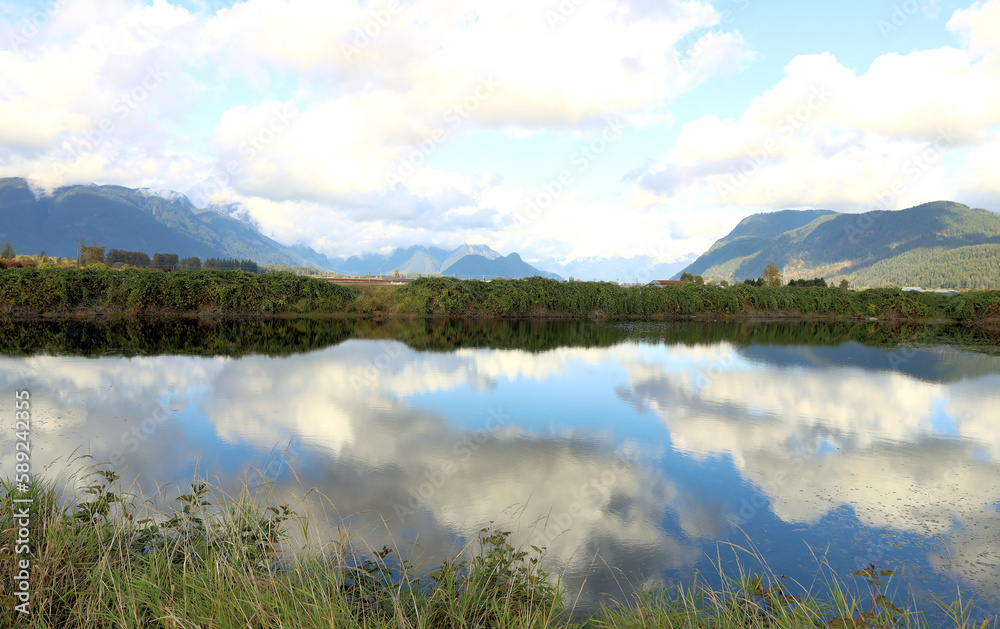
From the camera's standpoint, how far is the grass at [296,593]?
11.0 ft

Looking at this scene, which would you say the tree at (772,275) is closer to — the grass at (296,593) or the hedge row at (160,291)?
the hedge row at (160,291)

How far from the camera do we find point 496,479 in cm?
691

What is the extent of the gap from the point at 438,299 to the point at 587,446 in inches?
1032

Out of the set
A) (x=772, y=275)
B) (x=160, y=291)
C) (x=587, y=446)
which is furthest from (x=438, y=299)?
(x=772, y=275)

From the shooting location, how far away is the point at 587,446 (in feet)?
27.8

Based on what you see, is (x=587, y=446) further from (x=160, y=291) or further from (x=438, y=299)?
(x=160, y=291)

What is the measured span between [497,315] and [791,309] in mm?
22711

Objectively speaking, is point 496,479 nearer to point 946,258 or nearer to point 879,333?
point 879,333

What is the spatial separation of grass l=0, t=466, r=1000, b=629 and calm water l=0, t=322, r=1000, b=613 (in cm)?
69

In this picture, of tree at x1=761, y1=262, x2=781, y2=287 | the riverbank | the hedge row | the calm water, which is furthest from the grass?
tree at x1=761, y1=262, x2=781, y2=287

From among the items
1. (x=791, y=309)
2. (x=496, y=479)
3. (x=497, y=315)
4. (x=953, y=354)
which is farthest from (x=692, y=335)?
(x=496, y=479)

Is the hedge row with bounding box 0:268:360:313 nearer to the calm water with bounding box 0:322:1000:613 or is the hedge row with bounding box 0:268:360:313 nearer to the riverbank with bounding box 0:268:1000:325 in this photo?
the riverbank with bounding box 0:268:1000:325

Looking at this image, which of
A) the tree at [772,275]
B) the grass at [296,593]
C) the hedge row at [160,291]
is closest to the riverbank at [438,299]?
the hedge row at [160,291]

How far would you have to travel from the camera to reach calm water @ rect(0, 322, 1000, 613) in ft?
17.6
